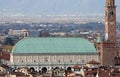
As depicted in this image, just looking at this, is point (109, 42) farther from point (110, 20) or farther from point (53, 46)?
point (53, 46)

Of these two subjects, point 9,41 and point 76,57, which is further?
point 9,41

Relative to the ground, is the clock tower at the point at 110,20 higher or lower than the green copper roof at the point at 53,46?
higher

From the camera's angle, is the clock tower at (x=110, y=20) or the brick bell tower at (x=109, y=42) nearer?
the brick bell tower at (x=109, y=42)

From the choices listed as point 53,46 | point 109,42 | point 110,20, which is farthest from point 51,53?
point 110,20

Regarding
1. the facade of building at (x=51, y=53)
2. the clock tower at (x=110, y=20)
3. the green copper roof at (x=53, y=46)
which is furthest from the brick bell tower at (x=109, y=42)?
the green copper roof at (x=53, y=46)

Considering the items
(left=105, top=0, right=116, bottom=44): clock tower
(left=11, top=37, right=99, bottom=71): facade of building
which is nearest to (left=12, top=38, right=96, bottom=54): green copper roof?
(left=11, top=37, right=99, bottom=71): facade of building

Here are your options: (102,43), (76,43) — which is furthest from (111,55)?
(76,43)

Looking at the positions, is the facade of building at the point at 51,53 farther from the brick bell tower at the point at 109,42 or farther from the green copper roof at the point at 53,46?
the brick bell tower at the point at 109,42

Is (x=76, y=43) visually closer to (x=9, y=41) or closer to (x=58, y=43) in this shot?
(x=58, y=43)
